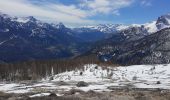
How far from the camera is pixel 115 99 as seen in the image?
222 ft

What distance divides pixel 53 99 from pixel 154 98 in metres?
20.5

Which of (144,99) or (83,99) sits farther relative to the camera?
(144,99)

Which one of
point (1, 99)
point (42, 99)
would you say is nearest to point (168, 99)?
point (42, 99)

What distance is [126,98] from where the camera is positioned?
70.8 m

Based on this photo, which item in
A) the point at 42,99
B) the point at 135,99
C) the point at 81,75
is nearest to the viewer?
the point at 42,99

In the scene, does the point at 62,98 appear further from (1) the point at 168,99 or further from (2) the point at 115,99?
(1) the point at 168,99

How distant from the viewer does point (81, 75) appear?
648 ft

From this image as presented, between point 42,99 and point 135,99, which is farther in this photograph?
point 135,99

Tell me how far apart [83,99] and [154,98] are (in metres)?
15.3

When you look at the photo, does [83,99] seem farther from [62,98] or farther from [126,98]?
[126,98]

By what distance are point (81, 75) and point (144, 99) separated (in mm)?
127453

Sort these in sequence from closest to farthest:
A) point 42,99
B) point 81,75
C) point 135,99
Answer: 1. point 42,99
2. point 135,99
3. point 81,75

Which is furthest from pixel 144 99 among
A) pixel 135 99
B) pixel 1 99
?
pixel 1 99

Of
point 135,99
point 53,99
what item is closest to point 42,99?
point 53,99
